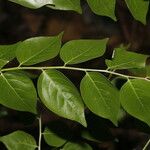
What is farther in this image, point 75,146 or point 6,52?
point 75,146

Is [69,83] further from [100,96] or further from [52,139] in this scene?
[52,139]

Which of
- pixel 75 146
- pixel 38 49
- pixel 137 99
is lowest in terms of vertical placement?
pixel 75 146

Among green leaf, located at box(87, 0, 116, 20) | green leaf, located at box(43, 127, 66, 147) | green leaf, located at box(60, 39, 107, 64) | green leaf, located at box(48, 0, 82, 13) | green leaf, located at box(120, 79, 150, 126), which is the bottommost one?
green leaf, located at box(43, 127, 66, 147)

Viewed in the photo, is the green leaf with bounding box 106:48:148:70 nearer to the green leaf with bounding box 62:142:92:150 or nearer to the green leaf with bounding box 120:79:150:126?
the green leaf with bounding box 120:79:150:126

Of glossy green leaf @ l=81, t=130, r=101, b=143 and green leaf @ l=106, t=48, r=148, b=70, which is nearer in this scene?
green leaf @ l=106, t=48, r=148, b=70

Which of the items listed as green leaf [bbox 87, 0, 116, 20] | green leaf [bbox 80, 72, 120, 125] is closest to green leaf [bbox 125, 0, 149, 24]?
green leaf [bbox 87, 0, 116, 20]

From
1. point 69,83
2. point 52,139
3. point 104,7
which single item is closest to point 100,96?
point 69,83

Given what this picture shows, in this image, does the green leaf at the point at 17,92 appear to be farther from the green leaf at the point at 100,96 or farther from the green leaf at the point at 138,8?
the green leaf at the point at 138,8

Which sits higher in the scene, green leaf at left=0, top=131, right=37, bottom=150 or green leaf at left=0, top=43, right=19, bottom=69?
green leaf at left=0, top=43, right=19, bottom=69
